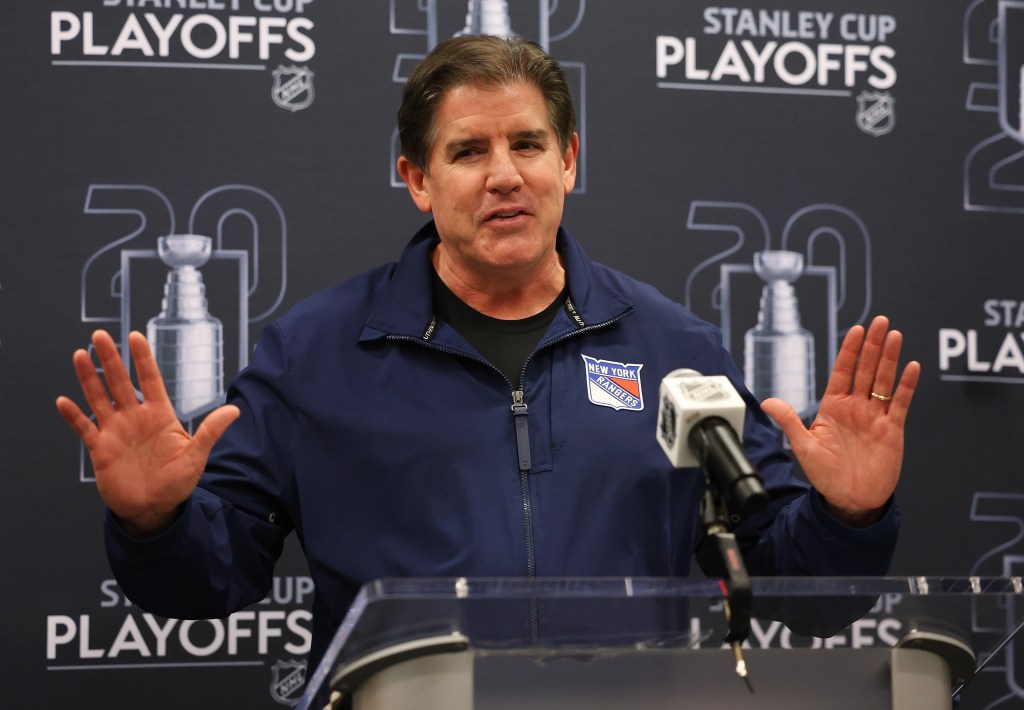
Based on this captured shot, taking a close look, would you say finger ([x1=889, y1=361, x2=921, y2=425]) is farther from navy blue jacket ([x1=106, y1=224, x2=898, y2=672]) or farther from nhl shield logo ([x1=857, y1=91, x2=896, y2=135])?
nhl shield logo ([x1=857, y1=91, x2=896, y2=135])

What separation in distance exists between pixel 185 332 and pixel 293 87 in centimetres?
60

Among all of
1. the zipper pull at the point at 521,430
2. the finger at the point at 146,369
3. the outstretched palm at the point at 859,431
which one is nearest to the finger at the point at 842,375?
the outstretched palm at the point at 859,431

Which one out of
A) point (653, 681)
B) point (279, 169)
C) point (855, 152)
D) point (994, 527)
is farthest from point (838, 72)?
point (653, 681)

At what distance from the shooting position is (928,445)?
2877 mm

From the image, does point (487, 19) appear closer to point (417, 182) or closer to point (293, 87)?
point (293, 87)

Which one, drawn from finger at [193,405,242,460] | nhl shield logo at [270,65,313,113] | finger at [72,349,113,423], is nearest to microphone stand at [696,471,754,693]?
finger at [193,405,242,460]

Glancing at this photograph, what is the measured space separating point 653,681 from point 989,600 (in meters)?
0.37

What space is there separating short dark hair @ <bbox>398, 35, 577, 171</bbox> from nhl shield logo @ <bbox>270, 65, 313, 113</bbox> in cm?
64

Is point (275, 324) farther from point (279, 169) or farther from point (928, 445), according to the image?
point (928, 445)

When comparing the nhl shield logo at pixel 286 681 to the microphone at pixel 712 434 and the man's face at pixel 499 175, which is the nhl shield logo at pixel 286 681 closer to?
the man's face at pixel 499 175

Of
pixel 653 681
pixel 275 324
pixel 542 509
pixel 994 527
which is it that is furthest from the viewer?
pixel 994 527

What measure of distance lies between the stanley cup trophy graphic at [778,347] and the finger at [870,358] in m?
1.07

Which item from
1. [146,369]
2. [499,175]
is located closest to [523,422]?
[499,175]

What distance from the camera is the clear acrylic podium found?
43.8 inches
